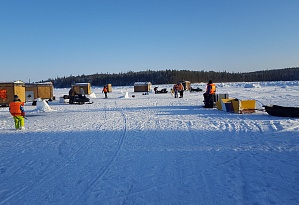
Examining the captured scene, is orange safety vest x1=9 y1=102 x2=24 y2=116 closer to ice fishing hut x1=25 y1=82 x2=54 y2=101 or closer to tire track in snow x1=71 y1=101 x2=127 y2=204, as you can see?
tire track in snow x1=71 y1=101 x2=127 y2=204

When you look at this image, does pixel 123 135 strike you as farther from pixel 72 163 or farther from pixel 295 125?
pixel 295 125

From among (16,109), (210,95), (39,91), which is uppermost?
(39,91)

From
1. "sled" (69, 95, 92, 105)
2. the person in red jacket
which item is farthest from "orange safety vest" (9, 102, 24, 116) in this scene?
"sled" (69, 95, 92, 105)

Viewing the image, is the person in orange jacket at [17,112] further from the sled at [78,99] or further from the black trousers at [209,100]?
the sled at [78,99]

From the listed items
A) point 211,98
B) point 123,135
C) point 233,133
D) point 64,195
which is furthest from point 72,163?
point 211,98

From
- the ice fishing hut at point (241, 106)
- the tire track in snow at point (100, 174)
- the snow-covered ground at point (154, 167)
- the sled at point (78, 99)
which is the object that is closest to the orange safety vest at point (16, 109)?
the snow-covered ground at point (154, 167)

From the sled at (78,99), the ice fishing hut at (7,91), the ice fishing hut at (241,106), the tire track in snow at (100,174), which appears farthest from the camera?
the sled at (78,99)

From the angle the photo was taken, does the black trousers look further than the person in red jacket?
Yes

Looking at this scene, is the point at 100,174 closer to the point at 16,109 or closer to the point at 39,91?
the point at 16,109

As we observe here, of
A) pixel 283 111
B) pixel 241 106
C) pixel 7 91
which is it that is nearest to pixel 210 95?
pixel 241 106

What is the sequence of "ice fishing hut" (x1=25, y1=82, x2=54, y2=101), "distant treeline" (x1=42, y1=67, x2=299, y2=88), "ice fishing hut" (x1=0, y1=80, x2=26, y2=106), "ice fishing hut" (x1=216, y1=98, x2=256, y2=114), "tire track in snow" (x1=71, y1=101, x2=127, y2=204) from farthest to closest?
"distant treeline" (x1=42, y1=67, x2=299, y2=88), "ice fishing hut" (x1=25, y1=82, x2=54, y2=101), "ice fishing hut" (x1=0, y1=80, x2=26, y2=106), "ice fishing hut" (x1=216, y1=98, x2=256, y2=114), "tire track in snow" (x1=71, y1=101, x2=127, y2=204)

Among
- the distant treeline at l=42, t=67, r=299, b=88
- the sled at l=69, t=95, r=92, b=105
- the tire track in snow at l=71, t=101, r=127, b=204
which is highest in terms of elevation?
the distant treeline at l=42, t=67, r=299, b=88

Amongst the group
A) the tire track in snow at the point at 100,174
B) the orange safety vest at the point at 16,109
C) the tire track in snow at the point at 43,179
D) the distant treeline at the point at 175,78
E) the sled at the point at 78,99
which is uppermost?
the distant treeline at the point at 175,78

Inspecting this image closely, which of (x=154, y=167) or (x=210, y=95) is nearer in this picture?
(x=154, y=167)
